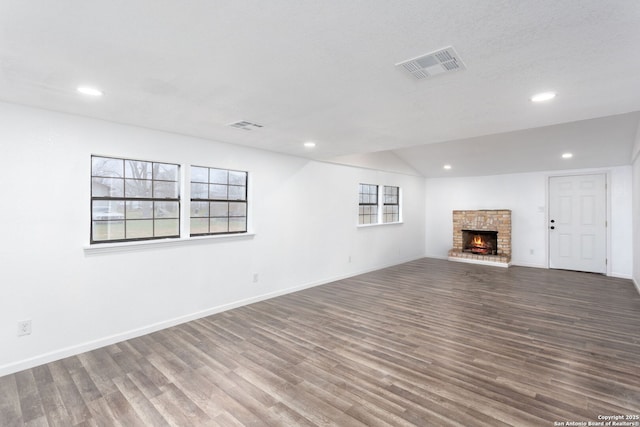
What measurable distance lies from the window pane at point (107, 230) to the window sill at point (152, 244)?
0.12 metres

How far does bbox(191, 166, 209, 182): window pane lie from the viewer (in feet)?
13.6

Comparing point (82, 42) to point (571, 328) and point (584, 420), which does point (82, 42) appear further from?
point (571, 328)

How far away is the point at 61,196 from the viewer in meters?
3.07

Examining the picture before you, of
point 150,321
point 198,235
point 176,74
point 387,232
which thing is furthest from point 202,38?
point 387,232

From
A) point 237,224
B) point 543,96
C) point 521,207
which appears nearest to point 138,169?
point 237,224

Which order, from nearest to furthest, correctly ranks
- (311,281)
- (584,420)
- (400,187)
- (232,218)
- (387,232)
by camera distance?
1. (584,420)
2. (232,218)
3. (311,281)
4. (387,232)
5. (400,187)

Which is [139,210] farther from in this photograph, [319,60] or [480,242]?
[480,242]

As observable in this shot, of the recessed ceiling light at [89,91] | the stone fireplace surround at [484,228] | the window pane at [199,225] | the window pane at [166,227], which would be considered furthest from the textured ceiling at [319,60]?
the stone fireplace surround at [484,228]

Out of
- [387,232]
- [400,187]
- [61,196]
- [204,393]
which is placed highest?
[400,187]

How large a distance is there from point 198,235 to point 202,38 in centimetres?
292

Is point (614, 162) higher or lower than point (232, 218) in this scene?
higher

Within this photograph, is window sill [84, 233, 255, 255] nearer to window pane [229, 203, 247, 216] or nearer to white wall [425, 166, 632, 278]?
window pane [229, 203, 247, 216]

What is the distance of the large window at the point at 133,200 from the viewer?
337 cm

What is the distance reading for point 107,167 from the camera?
11.3ft
